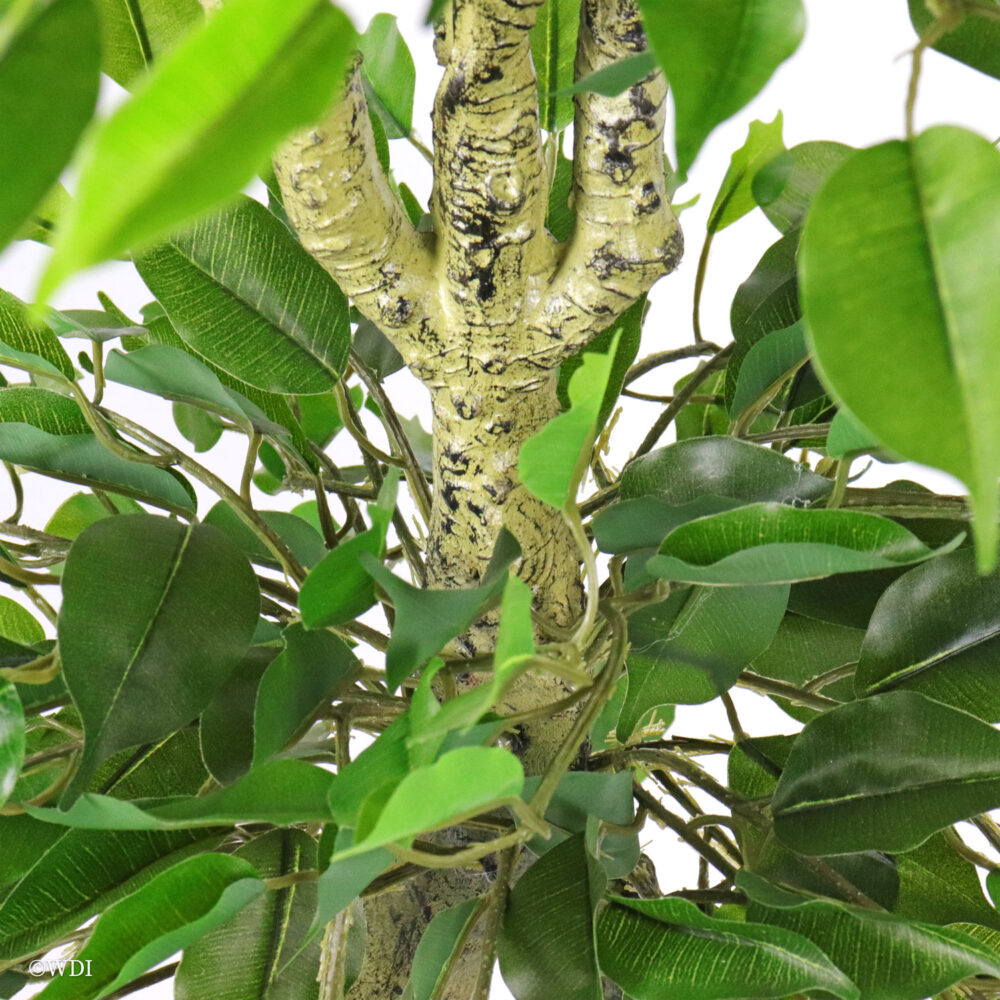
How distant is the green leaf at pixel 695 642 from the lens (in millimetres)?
308

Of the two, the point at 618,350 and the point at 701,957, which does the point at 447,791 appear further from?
the point at 618,350

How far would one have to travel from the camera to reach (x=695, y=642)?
0.32 metres

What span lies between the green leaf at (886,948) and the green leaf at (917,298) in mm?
175

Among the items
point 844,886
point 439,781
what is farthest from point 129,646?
point 844,886

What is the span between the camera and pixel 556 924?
0.28m

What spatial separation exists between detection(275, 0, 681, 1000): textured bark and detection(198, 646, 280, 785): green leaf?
10 centimetres

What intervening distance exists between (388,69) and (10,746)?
31cm

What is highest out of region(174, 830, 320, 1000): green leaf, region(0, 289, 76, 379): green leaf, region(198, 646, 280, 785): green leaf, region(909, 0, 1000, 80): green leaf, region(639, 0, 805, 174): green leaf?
region(909, 0, 1000, 80): green leaf

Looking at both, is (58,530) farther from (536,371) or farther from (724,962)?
(724,962)

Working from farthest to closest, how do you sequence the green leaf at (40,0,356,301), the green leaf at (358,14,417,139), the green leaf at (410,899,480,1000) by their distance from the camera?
the green leaf at (358,14,417,139)
the green leaf at (410,899,480,1000)
the green leaf at (40,0,356,301)

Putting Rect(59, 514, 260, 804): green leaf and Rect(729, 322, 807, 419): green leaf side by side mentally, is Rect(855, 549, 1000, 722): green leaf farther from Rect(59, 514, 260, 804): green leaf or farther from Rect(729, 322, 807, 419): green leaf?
Rect(59, 514, 260, 804): green leaf

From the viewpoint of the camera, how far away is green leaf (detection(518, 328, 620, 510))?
6.6 inches

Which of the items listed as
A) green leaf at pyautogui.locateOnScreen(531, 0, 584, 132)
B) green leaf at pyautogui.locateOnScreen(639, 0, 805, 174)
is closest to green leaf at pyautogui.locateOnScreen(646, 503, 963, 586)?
green leaf at pyautogui.locateOnScreen(639, 0, 805, 174)

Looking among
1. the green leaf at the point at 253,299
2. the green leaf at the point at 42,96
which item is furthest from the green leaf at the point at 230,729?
the green leaf at the point at 42,96
